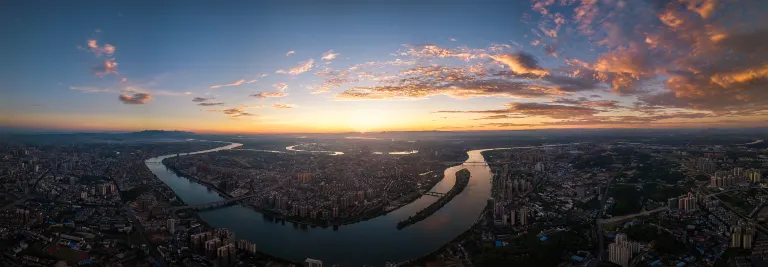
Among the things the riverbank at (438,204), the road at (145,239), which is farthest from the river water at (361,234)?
the road at (145,239)

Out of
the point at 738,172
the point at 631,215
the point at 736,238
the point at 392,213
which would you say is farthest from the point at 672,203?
the point at 392,213

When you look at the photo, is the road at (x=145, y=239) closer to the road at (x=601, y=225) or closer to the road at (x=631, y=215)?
the road at (x=601, y=225)

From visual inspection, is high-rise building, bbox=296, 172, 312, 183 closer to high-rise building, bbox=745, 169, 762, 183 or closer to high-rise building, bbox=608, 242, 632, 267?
high-rise building, bbox=608, 242, 632, 267

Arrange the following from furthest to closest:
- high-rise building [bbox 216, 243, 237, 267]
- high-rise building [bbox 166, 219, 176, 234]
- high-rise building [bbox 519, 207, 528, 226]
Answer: high-rise building [bbox 519, 207, 528, 226], high-rise building [bbox 166, 219, 176, 234], high-rise building [bbox 216, 243, 237, 267]

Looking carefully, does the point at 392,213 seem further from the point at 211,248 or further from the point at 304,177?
the point at 304,177

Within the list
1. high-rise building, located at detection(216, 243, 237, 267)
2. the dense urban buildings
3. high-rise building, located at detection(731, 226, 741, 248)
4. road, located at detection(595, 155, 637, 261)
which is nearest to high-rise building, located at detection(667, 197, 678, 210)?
the dense urban buildings

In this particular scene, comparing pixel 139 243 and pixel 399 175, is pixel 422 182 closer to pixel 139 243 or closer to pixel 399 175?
pixel 399 175

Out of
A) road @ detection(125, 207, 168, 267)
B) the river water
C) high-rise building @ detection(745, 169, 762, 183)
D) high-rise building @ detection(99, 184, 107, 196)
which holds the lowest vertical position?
the river water

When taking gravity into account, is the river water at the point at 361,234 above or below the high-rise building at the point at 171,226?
below
